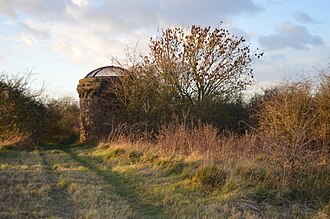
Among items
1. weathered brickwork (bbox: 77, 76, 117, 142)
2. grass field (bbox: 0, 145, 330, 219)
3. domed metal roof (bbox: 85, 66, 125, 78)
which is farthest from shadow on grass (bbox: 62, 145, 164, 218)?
domed metal roof (bbox: 85, 66, 125, 78)

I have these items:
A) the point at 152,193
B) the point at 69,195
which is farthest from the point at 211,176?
the point at 69,195

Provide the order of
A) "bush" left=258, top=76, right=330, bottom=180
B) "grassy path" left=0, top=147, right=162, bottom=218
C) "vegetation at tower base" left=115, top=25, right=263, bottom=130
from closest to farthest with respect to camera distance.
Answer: "grassy path" left=0, top=147, right=162, bottom=218 → "bush" left=258, top=76, right=330, bottom=180 → "vegetation at tower base" left=115, top=25, right=263, bottom=130

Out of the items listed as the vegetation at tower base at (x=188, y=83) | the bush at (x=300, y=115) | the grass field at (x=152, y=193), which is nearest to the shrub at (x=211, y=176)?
the grass field at (x=152, y=193)

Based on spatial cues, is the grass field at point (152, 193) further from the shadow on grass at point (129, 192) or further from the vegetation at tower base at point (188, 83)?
the vegetation at tower base at point (188, 83)

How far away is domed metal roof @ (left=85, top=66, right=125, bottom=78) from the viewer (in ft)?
74.3

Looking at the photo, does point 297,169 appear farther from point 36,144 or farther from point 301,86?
point 36,144

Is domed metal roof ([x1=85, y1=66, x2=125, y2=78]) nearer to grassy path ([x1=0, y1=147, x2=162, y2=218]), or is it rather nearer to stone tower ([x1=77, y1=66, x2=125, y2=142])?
stone tower ([x1=77, y1=66, x2=125, y2=142])

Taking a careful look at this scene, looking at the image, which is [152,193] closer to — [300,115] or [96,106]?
[300,115]

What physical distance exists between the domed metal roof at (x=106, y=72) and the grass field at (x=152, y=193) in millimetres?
11756

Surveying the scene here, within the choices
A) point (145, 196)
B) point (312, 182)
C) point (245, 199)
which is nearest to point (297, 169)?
point (312, 182)

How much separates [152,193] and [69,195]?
6.04 ft

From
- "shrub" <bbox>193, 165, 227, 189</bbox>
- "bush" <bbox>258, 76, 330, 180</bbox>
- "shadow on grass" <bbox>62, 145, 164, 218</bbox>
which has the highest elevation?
"bush" <bbox>258, 76, 330, 180</bbox>

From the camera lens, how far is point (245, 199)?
769 centimetres

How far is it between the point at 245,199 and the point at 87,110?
17.0 meters
